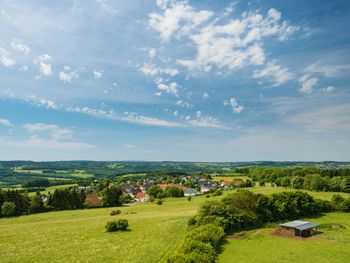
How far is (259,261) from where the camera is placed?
39.7 meters

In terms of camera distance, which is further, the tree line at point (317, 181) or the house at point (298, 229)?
the tree line at point (317, 181)

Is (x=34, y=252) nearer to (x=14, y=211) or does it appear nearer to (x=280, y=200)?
(x=14, y=211)

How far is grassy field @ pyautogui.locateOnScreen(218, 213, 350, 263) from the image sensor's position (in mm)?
40938

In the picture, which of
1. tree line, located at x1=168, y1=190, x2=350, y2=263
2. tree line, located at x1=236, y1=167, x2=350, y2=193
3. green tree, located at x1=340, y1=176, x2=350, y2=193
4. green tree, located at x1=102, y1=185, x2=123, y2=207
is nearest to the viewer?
tree line, located at x1=168, y1=190, x2=350, y2=263

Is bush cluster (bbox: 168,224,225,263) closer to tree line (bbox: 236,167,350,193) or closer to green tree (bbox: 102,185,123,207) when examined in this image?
green tree (bbox: 102,185,123,207)

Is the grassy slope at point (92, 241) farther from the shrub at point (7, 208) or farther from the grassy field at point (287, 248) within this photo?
the shrub at point (7, 208)

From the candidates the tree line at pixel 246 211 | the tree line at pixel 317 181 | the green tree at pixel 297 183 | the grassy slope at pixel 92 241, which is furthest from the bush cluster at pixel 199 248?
the green tree at pixel 297 183

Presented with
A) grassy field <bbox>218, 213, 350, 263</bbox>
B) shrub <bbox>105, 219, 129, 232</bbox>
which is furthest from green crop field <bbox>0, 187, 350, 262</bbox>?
shrub <bbox>105, 219, 129, 232</bbox>

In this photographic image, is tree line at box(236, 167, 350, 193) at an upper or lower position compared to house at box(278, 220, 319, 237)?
upper

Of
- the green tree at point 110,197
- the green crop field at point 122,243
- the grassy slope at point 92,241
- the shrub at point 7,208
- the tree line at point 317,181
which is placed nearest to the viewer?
the green crop field at point 122,243

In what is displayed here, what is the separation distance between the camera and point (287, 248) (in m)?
46.6

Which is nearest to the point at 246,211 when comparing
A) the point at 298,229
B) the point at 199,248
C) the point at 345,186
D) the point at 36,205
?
the point at 298,229

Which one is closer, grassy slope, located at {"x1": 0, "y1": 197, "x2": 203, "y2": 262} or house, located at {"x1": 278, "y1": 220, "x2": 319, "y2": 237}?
grassy slope, located at {"x1": 0, "y1": 197, "x2": 203, "y2": 262}

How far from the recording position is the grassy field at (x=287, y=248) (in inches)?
1612
